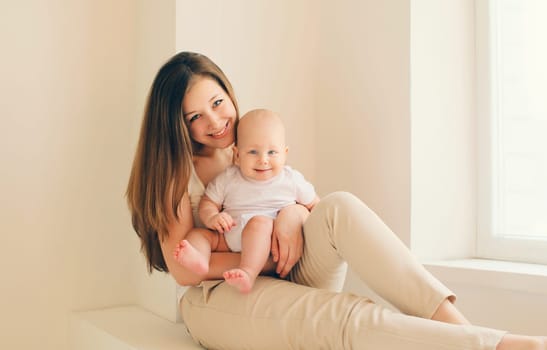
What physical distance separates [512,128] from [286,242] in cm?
87

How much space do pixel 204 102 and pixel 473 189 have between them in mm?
928

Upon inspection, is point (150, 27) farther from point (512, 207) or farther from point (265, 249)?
point (512, 207)

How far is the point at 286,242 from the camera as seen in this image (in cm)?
133

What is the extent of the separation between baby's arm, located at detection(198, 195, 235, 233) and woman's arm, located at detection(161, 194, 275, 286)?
4cm

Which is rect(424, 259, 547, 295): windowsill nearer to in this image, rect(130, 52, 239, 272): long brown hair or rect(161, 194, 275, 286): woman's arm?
rect(161, 194, 275, 286): woman's arm

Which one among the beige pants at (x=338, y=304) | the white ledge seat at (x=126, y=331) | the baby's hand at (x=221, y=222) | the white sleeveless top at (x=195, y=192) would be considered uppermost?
the white sleeveless top at (x=195, y=192)

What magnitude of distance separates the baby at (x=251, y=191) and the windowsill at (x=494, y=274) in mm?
469

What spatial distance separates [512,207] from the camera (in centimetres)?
175

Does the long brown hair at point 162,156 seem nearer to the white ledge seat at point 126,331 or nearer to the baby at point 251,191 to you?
the baby at point 251,191

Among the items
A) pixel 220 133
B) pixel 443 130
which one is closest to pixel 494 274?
pixel 443 130

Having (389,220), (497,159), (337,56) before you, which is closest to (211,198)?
(389,220)

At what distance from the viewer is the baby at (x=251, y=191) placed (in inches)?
52.7

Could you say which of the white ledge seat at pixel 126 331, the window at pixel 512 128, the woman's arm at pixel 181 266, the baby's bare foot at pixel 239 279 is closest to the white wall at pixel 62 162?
the white ledge seat at pixel 126 331

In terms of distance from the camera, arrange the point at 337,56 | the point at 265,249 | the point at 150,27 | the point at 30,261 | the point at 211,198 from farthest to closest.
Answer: the point at 337,56 → the point at 150,27 → the point at 30,261 → the point at 211,198 → the point at 265,249
